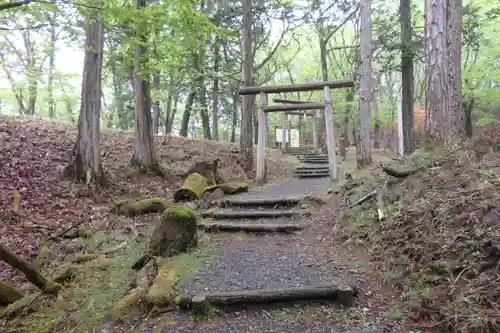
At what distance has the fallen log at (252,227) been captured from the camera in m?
5.46

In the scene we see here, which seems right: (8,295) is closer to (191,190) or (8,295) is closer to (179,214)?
(179,214)

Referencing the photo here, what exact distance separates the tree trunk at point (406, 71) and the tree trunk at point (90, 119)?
8.47 metres

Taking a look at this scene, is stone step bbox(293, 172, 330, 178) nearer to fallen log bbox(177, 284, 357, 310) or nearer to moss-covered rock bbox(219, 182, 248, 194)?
moss-covered rock bbox(219, 182, 248, 194)

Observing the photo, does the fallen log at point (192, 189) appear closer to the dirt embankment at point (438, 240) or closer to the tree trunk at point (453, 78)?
the dirt embankment at point (438, 240)

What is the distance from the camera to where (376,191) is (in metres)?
5.05

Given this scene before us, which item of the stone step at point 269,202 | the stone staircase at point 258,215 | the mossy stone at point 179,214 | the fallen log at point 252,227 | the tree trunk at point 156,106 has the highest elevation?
the tree trunk at point 156,106

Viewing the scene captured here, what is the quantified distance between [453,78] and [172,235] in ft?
16.3

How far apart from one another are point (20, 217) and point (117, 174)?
3126 millimetres

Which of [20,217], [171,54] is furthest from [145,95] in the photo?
[20,217]

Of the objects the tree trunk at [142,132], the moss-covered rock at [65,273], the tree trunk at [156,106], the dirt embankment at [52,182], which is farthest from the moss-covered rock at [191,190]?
the tree trunk at [156,106]

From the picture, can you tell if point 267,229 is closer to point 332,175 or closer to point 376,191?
point 376,191

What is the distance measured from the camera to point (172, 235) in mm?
4562

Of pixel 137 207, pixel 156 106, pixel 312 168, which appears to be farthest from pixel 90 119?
pixel 156 106

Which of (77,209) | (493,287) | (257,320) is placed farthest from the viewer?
(77,209)
